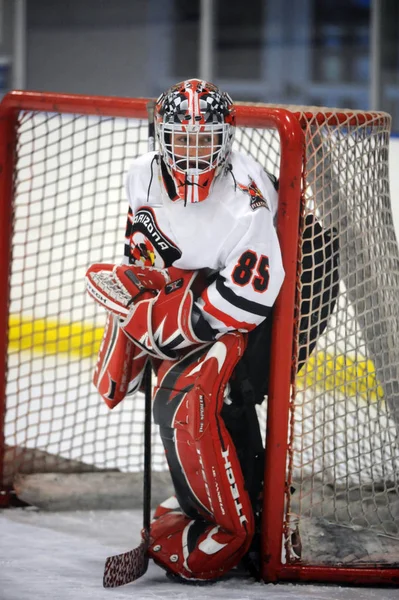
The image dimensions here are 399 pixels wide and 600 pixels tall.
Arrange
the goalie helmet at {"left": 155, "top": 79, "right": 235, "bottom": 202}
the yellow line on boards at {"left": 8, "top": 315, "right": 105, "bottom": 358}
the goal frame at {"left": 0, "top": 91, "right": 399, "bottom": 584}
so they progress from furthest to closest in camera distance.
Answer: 1. the yellow line on boards at {"left": 8, "top": 315, "right": 105, "bottom": 358}
2. the goal frame at {"left": 0, "top": 91, "right": 399, "bottom": 584}
3. the goalie helmet at {"left": 155, "top": 79, "right": 235, "bottom": 202}

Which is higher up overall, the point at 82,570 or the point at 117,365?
the point at 117,365

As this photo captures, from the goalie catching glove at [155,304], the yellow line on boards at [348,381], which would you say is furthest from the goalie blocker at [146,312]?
the yellow line on boards at [348,381]

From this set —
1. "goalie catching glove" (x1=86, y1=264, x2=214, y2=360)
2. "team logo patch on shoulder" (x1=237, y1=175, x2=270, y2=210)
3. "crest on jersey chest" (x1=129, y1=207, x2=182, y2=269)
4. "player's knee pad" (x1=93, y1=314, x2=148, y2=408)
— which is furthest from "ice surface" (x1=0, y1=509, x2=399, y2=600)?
"team logo patch on shoulder" (x1=237, y1=175, x2=270, y2=210)

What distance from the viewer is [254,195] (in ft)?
6.30

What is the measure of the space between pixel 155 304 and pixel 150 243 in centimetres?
13

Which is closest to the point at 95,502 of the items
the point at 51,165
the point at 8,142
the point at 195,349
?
the point at 195,349

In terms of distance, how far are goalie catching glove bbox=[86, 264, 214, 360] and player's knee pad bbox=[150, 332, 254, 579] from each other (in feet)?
0.18

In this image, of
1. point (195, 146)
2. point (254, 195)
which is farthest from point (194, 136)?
→ point (254, 195)

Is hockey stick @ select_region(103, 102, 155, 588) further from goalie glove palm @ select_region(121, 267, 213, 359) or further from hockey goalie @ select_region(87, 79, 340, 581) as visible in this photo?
goalie glove palm @ select_region(121, 267, 213, 359)

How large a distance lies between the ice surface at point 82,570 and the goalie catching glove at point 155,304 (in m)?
0.47

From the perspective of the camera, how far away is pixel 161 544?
211cm

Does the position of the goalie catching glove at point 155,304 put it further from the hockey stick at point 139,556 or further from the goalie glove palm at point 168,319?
the hockey stick at point 139,556

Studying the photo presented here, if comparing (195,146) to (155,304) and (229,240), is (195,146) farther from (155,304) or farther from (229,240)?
(155,304)

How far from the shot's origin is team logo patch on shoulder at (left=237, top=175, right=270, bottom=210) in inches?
74.9
